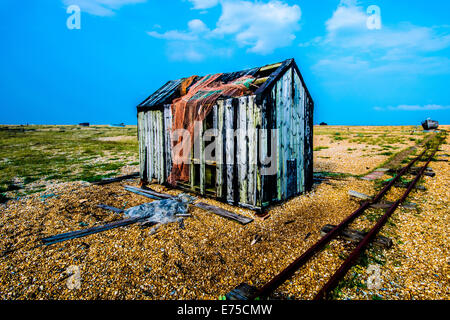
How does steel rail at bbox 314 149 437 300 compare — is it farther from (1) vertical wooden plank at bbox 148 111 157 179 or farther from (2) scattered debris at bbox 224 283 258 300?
(1) vertical wooden plank at bbox 148 111 157 179

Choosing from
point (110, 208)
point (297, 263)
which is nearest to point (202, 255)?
point (297, 263)

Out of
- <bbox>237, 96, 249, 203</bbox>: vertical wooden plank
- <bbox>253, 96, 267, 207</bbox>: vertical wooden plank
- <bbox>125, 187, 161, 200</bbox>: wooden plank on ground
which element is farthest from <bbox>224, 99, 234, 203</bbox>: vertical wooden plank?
<bbox>125, 187, 161, 200</bbox>: wooden plank on ground

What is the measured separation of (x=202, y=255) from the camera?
4.66 m

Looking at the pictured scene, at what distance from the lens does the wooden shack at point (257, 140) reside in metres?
6.73

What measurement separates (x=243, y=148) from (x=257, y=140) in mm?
561

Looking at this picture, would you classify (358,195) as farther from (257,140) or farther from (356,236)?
(257,140)

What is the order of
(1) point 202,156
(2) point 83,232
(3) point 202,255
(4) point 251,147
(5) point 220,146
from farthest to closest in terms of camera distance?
(1) point 202,156, (5) point 220,146, (4) point 251,147, (2) point 83,232, (3) point 202,255

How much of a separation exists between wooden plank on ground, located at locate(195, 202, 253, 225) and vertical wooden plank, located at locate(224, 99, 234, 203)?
2.22ft

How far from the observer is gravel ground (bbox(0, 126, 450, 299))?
12.0 ft

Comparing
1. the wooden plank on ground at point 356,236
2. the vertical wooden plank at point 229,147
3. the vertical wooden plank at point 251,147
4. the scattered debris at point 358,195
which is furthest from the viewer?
the scattered debris at point 358,195

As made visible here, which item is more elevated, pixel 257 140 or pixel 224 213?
pixel 257 140

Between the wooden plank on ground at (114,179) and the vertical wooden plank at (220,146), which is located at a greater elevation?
the vertical wooden plank at (220,146)

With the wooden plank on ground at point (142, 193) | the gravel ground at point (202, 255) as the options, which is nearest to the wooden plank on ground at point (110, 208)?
the gravel ground at point (202, 255)

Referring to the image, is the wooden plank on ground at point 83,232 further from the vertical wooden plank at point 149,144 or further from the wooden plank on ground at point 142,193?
the vertical wooden plank at point 149,144
